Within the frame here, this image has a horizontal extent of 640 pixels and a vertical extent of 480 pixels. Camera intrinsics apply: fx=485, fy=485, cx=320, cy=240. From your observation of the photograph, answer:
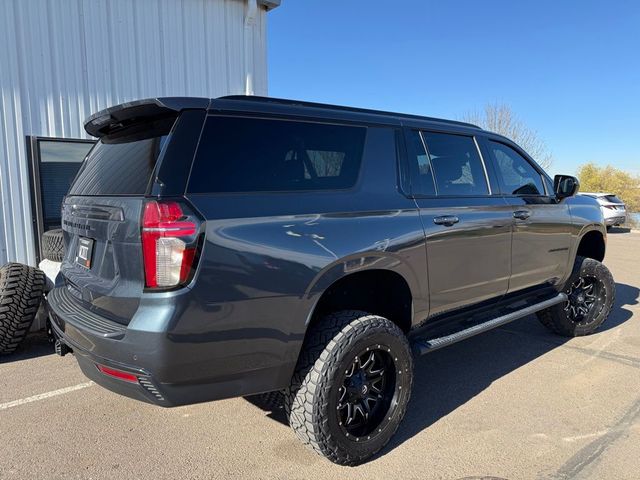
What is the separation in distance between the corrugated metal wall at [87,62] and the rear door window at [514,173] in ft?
15.2

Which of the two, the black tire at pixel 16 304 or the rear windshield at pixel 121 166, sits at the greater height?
the rear windshield at pixel 121 166

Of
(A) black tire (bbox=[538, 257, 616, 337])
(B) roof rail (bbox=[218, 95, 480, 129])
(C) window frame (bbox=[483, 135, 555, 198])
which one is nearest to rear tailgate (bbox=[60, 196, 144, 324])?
(B) roof rail (bbox=[218, 95, 480, 129])

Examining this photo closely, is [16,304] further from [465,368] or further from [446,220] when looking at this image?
[465,368]

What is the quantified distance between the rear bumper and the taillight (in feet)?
0.52

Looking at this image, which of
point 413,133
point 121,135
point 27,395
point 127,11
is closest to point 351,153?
point 413,133

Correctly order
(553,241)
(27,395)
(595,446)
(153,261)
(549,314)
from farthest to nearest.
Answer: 1. (549,314)
2. (553,241)
3. (27,395)
4. (595,446)
5. (153,261)

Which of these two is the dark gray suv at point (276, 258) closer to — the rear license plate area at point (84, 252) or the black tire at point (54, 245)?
the rear license plate area at point (84, 252)

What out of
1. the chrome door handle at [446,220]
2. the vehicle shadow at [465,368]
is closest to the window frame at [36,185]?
the vehicle shadow at [465,368]

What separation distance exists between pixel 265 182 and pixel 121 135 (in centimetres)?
103

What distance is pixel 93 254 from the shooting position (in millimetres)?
2699

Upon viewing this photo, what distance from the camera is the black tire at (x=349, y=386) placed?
2660mm

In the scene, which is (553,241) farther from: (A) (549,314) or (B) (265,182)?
(B) (265,182)

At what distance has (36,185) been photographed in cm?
572

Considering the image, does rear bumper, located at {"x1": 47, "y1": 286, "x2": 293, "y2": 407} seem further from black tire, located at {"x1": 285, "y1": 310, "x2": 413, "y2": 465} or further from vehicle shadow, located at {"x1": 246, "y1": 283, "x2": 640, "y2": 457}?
vehicle shadow, located at {"x1": 246, "y1": 283, "x2": 640, "y2": 457}
